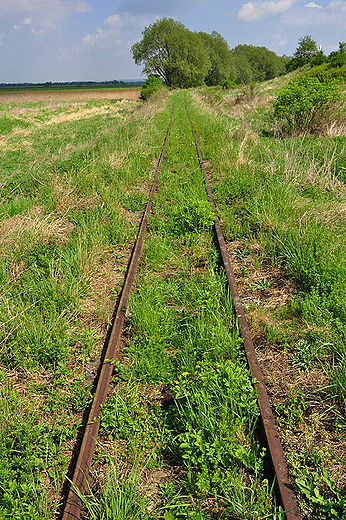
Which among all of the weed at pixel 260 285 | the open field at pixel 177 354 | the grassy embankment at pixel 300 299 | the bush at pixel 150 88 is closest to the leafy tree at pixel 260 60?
the bush at pixel 150 88

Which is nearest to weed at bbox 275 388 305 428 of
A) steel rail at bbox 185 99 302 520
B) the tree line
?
steel rail at bbox 185 99 302 520

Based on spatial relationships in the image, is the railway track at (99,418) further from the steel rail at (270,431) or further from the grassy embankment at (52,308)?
the grassy embankment at (52,308)

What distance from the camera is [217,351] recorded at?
123 inches

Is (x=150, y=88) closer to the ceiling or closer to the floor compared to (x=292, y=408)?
closer to the ceiling

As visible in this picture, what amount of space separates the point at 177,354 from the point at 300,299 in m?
1.49

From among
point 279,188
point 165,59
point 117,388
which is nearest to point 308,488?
point 117,388

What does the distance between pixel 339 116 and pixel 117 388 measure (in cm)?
1191

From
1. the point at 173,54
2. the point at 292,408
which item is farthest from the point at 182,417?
the point at 173,54

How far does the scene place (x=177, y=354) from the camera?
3230 mm

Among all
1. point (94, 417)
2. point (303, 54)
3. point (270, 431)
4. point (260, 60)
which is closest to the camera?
point (270, 431)

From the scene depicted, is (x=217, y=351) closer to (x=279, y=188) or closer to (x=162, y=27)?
(x=279, y=188)

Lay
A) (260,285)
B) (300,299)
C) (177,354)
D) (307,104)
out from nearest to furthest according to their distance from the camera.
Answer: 1. (177,354)
2. (300,299)
3. (260,285)
4. (307,104)

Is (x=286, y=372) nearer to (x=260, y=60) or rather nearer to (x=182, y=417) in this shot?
(x=182, y=417)

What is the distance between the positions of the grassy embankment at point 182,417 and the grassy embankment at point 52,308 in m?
0.35
